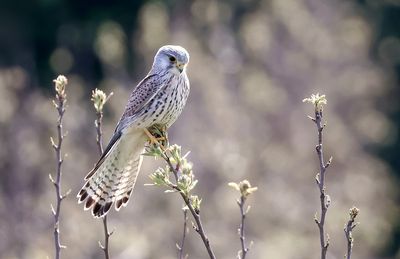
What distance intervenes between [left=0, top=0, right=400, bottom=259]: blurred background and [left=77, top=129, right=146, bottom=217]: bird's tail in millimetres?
7404

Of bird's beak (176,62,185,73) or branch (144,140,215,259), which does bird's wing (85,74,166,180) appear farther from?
branch (144,140,215,259)

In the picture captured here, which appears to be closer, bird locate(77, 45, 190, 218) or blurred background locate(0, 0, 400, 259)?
bird locate(77, 45, 190, 218)

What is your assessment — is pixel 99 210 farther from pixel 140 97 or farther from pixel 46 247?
pixel 46 247

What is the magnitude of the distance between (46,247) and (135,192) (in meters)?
1.84

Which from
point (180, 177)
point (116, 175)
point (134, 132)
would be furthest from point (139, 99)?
point (180, 177)

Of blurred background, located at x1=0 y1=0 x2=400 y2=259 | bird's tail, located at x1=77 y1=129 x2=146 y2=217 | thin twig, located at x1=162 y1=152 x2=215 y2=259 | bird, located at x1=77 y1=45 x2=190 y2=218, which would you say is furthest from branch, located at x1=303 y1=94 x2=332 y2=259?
blurred background, located at x1=0 y1=0 x2=400 y2=259

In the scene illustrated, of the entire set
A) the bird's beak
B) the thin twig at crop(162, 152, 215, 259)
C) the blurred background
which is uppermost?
the blurred background

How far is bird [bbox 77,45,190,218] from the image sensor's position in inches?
210

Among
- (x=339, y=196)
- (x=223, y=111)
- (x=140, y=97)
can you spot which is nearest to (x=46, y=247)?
(x=223, y=111)

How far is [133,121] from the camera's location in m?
5.54

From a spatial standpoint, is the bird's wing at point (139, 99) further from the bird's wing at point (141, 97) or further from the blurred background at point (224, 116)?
the blurred background at point (224, 116)

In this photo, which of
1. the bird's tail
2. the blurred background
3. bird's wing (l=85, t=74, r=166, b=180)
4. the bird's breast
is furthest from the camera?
the blurred background

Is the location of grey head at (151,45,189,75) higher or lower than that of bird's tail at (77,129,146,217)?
higher

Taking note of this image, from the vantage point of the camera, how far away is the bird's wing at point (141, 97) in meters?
5.57
